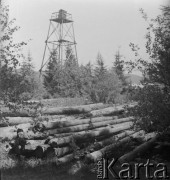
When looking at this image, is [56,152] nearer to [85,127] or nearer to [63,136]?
[63,136]

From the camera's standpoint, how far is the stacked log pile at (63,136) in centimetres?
939

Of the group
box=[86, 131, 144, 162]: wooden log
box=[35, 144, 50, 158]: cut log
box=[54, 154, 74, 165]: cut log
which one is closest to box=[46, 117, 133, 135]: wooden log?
box=[86, 131, 144, 162]: wooden log

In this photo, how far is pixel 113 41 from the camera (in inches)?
392

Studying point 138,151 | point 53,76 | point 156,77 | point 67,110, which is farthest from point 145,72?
point 53,76

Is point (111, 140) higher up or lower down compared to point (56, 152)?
higher up

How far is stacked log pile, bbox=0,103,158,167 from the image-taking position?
9391 millimetres

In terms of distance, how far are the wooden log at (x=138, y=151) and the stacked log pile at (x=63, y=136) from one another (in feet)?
1.66

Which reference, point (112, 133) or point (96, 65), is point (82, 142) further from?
point (96, 65)

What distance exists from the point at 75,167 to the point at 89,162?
0.50 m

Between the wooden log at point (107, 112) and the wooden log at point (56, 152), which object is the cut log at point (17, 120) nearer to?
the wooden log at point (56, 152)

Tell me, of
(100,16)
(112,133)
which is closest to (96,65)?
(112,133)

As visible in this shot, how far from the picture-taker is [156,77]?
8.60 meters

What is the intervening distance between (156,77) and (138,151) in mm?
2634

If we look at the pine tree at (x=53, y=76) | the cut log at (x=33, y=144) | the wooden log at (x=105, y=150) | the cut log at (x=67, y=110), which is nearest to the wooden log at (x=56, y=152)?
the cut log at (x=33, y=144)
